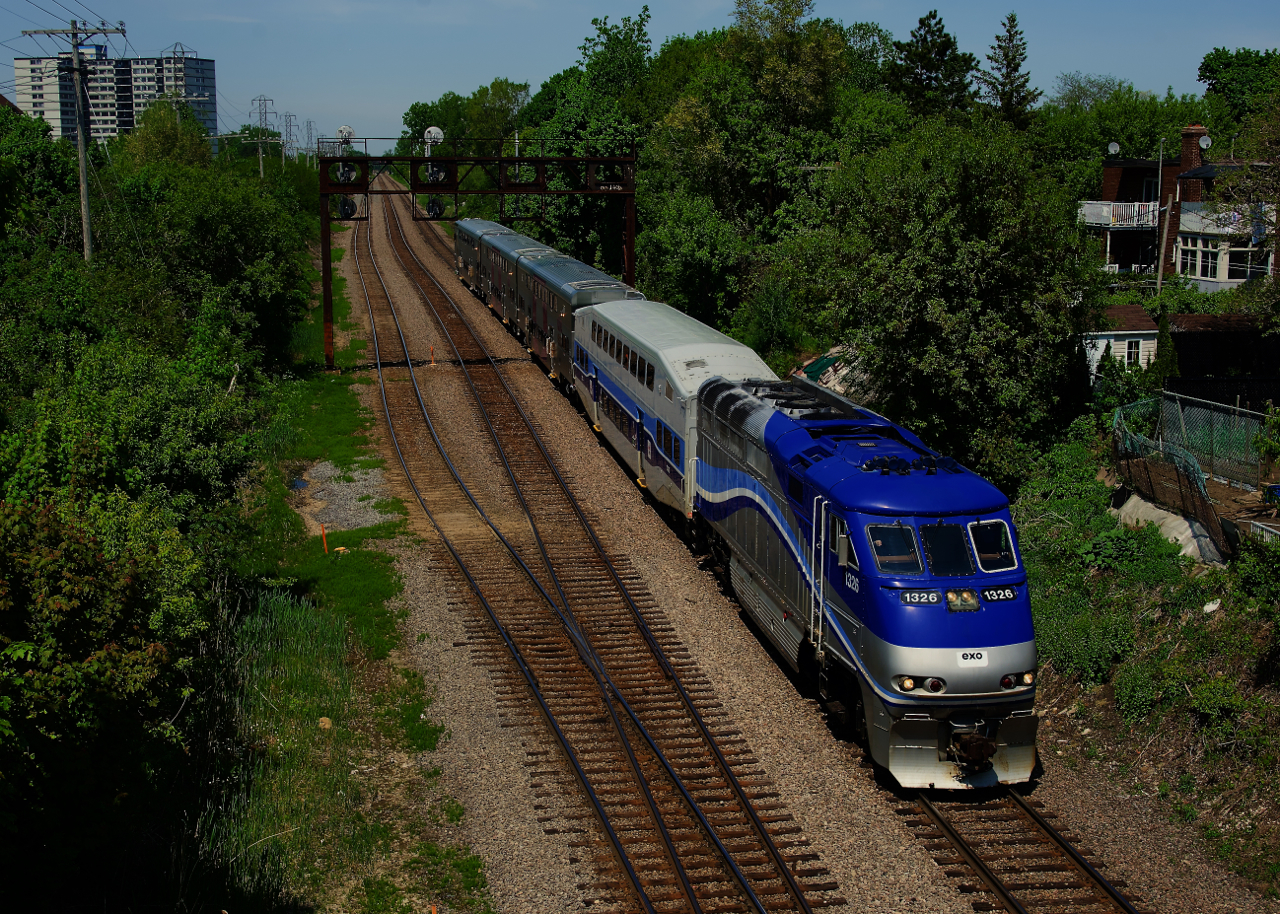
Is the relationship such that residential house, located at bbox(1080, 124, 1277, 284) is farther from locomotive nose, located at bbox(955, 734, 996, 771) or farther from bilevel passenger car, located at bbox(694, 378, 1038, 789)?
locomotive nose, located at bbox(955, 734, 996, 771)

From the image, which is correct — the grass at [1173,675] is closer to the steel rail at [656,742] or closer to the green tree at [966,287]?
the green tree at [966,287]

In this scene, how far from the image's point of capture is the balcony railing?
48.2 meters

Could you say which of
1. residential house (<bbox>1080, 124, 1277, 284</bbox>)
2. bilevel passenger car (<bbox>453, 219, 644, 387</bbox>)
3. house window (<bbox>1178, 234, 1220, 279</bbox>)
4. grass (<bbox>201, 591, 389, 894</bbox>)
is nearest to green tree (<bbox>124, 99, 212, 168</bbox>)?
bilevel passenger car (<bbox>453, 219, 644, 387</bbox>)

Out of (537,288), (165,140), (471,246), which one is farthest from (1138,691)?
(165,140)

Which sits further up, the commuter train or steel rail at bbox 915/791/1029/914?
the commuter train

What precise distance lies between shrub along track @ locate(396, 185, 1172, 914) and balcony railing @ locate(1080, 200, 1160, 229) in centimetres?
4105

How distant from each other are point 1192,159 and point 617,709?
43.5 m

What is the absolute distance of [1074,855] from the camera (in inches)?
478

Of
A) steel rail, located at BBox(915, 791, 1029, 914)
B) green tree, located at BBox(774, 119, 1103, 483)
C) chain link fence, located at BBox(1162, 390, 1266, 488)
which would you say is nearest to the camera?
steel rail, located at BBox(915, 791, 1029, 914)

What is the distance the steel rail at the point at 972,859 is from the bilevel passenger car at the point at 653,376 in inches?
369

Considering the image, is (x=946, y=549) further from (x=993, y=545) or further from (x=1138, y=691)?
(x=1138, y=691)

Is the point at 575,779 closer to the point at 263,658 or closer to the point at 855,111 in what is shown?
the point at 263,658

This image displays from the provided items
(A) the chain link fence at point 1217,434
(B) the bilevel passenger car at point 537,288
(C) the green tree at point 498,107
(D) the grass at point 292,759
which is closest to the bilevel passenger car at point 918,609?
(D) the grass at point 292,759

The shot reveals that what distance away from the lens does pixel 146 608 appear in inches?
496
